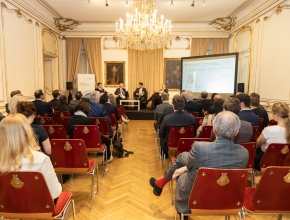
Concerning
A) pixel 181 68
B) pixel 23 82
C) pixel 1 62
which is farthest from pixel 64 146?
pixel 181 68

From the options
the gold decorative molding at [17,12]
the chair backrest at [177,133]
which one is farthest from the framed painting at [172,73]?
the chair backrest at [177,133]

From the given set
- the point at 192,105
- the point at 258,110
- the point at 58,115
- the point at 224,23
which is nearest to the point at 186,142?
the point at 258,110

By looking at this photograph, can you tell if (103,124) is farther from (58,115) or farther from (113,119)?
(58,115)

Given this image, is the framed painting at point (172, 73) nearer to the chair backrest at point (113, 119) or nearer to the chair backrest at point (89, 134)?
the chair backrest at point (113, 119)

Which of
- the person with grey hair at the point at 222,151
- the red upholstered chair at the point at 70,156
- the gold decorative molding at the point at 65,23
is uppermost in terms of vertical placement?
the gold decorative molding at the point at 65,23

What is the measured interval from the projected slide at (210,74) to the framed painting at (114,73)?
2926 millimetres

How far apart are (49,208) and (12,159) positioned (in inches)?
18.0

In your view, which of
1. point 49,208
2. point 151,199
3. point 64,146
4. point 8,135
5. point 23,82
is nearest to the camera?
point 8,135

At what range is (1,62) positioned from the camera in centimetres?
499

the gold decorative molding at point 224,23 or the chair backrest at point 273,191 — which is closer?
the chair backrest at point 273,191

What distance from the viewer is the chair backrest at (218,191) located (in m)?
1.47

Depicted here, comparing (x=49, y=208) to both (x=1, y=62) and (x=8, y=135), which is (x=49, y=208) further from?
(x=1, y=62)

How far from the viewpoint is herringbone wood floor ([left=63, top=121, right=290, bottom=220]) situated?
2436 millimetres

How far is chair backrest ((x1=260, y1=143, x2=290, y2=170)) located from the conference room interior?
0.68 m
